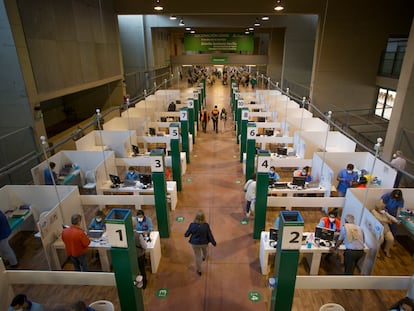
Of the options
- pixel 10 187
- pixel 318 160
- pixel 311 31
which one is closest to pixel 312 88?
pixel 311 31

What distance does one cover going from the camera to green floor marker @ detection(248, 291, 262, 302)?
4.45 m

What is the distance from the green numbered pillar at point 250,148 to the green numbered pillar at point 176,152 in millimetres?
1708

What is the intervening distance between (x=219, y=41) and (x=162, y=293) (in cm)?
1543

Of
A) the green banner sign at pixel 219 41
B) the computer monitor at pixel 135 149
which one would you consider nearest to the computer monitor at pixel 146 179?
the computer monitor at pixel 135 149

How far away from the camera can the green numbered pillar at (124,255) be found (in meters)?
3.44

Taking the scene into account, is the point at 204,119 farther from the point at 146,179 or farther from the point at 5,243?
the point at 5,243

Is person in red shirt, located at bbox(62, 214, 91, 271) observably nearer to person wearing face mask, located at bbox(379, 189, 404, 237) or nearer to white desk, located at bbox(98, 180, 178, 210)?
white desk, located at bbox(98, 180, 178, 210)

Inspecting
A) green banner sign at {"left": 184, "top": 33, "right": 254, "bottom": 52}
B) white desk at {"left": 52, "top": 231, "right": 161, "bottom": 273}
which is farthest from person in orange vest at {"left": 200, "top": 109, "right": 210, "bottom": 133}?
white desk at {"left": 52, "top": 231, "right": 161, "bottom": 273}

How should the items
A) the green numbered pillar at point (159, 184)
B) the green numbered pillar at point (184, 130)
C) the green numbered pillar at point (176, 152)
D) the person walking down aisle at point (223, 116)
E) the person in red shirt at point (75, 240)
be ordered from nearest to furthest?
the person in red shirt at point (75, 240) < the green numbered pillar at point (159, 184) < the green numbered pillar at point (176, 152) < the green numbered pillar at point (184, 130) < the person walking down aisle at point (223, 116)

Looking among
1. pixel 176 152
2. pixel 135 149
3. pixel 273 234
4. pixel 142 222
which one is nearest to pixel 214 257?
pixel 273 234

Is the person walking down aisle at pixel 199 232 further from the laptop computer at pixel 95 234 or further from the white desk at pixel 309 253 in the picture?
the laptop computer at pixel 95 234

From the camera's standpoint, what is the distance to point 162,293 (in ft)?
15.0

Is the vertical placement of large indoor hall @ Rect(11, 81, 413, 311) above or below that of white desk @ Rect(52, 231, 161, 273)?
below

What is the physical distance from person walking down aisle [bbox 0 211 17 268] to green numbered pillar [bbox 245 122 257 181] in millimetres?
5109
